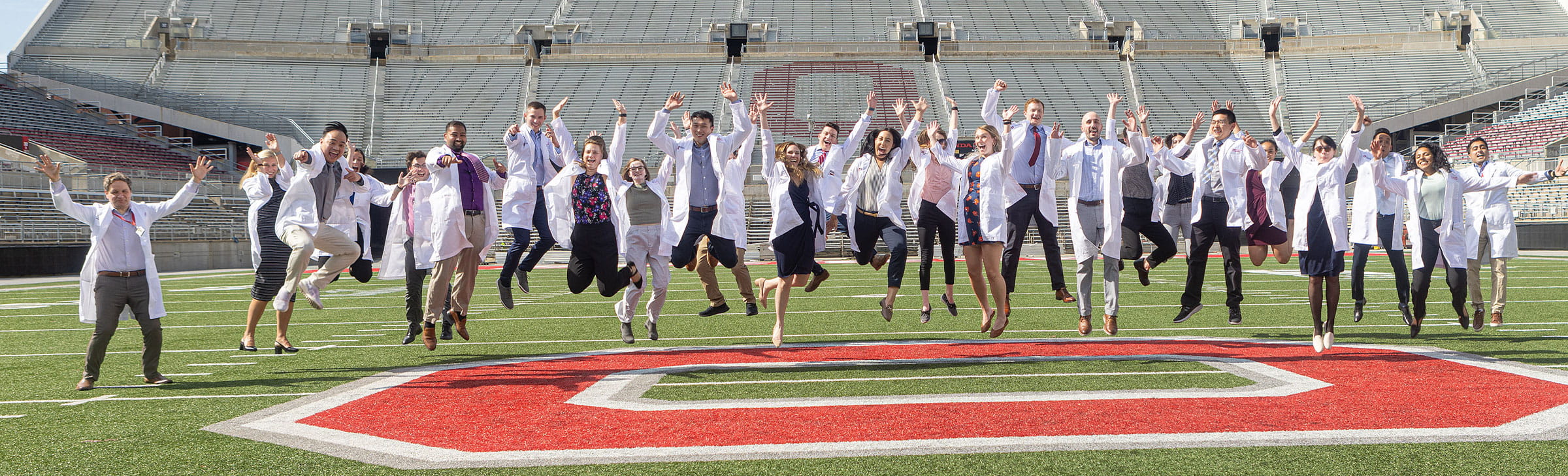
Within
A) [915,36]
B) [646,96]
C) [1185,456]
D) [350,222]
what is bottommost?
[1185,456]

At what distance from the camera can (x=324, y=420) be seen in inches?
218

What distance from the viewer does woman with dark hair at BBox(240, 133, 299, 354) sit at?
888 cm

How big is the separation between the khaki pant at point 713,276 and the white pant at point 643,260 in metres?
0.91

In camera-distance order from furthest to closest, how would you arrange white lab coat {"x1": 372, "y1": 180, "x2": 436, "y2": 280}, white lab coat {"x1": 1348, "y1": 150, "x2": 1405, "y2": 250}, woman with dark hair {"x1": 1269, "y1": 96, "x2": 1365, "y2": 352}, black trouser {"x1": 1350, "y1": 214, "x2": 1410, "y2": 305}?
1. black trouser {"x1": 1350, "y1": 214, "x2": 1410, "y2": 305}
2. white lab coat {"x1": 372, "y1": 180, "x2": 436, "y2": 280}
3. white lab coat {"x1": 1348, "y1": 150, "x2": 1405, "y2": 250}
4. woman with dark hair {"x1": 1269, "y1": 96, "x2": 1365, "y2": 352}

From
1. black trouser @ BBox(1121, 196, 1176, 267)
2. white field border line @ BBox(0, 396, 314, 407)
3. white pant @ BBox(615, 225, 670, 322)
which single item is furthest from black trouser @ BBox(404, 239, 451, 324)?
black trouser @ BBox(1121, 196, 1176, 267)

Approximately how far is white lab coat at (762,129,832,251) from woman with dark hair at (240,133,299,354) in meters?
4.07

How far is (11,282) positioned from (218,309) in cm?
1212

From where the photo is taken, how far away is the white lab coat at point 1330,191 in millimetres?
7891

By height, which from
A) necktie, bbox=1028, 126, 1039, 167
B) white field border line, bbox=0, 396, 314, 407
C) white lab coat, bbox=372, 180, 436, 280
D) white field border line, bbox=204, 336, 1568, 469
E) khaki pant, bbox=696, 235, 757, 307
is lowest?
white field border line, bbox=204, 336, 1568, 469

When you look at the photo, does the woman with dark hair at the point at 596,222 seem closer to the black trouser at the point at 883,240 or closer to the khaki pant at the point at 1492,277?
the black trouser at the point at 883,240

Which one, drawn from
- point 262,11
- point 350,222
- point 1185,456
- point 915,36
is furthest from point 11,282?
point 915,36

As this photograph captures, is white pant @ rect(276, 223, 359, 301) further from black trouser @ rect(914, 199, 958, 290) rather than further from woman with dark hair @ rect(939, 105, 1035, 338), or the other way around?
woman with dark hair @ rect(939, 105, 1035, 338)

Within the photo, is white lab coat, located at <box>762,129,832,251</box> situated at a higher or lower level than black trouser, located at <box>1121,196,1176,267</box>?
higher

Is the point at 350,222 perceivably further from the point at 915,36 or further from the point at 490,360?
the point at 915,36
